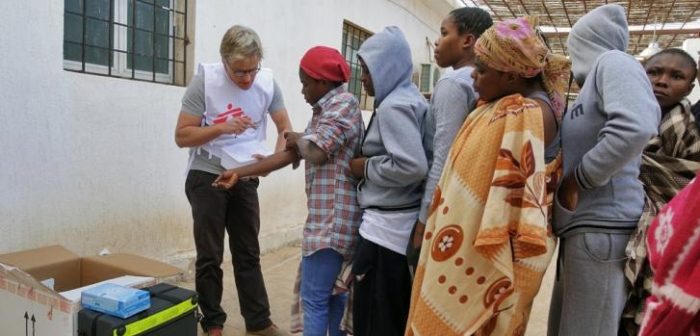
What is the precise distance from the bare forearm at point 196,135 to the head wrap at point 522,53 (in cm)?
145

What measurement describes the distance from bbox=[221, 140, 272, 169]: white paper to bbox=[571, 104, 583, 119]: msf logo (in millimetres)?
1582

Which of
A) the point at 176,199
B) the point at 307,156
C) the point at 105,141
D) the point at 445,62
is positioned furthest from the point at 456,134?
the point at 176,199

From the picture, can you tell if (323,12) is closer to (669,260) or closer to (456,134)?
(456,134)

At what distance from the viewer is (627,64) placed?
4.90 feet

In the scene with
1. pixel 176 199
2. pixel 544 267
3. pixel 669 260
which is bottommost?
pixel 176 199

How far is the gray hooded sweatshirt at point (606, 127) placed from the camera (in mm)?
1424

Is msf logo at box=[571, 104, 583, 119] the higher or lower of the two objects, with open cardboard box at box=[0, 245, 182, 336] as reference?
higher

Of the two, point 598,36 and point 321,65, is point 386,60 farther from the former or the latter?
point 598,36

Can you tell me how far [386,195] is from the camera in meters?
1.94

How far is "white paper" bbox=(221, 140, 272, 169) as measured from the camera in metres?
2.64

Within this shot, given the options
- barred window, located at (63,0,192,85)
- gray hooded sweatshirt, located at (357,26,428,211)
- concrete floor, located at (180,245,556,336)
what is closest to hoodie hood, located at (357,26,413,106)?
gray hooded sweatshirt, located at (357,26,428,211)

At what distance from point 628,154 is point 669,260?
0.70m

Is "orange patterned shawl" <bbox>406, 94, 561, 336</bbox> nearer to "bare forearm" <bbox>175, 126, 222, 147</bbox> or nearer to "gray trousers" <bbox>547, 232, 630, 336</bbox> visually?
"gray trousers" <bbox>547, 232, 630, 336</bbox>

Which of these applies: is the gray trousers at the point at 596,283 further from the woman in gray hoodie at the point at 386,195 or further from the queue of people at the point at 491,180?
the woman in gray hoodie at the point at 386,195
